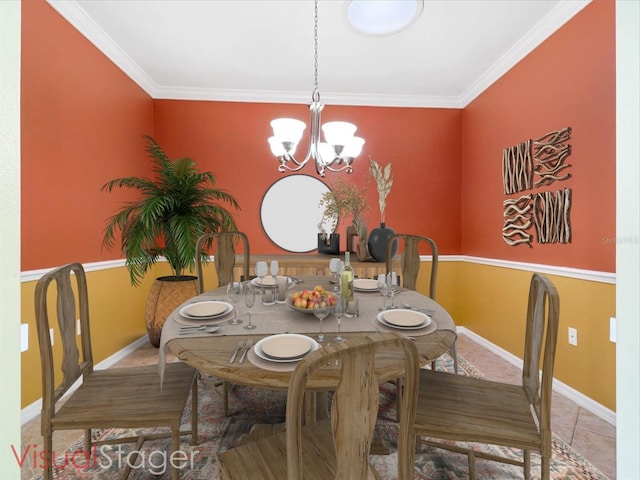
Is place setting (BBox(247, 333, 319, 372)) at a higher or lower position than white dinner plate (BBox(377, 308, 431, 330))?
lower

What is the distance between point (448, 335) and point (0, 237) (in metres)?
1.25

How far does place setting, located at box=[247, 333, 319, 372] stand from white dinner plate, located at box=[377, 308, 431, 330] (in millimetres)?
353

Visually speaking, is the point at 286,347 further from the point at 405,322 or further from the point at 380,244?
the point at 380,244

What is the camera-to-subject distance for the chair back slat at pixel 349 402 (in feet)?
2.07

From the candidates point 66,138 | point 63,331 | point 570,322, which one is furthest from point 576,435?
point 66,138

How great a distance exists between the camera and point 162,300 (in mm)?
2891

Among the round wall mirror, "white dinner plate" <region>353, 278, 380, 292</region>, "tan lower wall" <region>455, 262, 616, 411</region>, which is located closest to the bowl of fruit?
"white dinner plate" <region>353, 278, 380, 292</region>

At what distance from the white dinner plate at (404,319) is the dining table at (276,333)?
0.05 feet

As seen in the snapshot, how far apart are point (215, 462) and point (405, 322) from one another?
1.16 meters

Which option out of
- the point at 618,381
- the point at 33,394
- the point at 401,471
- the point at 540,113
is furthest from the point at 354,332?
the point at 540,113

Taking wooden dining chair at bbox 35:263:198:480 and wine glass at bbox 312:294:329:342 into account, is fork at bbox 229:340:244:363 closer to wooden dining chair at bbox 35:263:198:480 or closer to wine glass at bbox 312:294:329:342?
wine glass at bbox 312:294:329:342

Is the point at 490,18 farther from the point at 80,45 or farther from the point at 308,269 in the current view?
the point at 80,45

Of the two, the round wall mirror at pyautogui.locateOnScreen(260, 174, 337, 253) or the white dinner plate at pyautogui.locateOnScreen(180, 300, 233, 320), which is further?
the round wall mirror at pyautogui.locateOnScreen(260, 174, 337, 253)

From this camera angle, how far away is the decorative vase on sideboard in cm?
288
